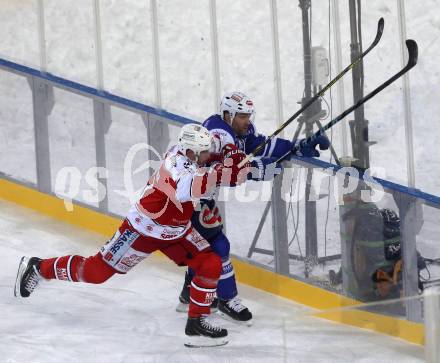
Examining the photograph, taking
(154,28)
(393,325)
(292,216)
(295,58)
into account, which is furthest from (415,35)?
(393,325)

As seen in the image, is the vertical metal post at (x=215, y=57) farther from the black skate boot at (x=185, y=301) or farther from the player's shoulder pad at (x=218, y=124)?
the black skate boot at (x=185, y=301)

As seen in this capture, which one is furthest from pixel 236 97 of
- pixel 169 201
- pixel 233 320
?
pixel 233 320

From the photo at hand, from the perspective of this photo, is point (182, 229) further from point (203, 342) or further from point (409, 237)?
point (409, 237)

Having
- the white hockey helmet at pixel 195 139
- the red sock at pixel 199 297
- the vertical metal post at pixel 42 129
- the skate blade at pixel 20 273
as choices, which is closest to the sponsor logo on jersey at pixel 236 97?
the white hockey helmet at pixel 195 139

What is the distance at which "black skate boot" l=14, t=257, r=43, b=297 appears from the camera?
564 cm

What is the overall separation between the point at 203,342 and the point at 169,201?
700 mm

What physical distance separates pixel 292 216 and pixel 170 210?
3.89 ft

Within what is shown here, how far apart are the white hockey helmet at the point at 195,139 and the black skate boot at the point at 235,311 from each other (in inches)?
36.5

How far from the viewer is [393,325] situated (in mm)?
4434

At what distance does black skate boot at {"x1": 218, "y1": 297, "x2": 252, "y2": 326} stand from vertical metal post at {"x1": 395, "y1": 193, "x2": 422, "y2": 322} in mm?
827

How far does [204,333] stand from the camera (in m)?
5.25

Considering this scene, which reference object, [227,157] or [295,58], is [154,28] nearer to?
[295,58]

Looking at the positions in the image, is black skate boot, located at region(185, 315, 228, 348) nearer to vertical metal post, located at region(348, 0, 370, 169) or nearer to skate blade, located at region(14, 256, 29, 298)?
skate blade, located at region(14, 256, 29, 298)

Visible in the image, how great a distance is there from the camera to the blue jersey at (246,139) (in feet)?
17.9
